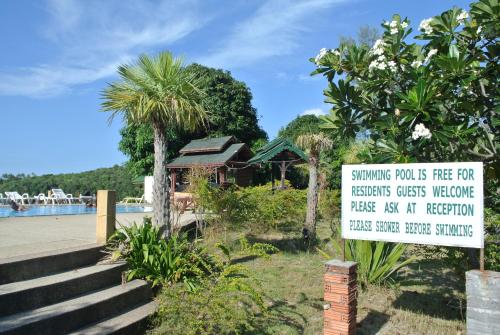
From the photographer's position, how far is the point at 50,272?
5910mm

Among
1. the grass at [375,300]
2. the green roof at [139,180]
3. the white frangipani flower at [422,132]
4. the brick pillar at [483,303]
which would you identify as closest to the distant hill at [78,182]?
the green roof at [139,180]

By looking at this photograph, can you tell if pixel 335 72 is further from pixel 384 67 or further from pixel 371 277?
pixel 371 277

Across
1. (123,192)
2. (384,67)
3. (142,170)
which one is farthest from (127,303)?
(123,192)

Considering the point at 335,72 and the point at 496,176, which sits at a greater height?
the point at 335,72

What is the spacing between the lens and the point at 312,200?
40.7 ft

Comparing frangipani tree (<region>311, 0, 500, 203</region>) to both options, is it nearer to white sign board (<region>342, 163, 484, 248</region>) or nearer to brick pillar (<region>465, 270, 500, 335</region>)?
white sign board (<region>342, 163, 484, 248</region>)

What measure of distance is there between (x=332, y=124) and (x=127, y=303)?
3798 mm

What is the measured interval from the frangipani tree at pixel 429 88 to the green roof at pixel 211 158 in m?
17.4

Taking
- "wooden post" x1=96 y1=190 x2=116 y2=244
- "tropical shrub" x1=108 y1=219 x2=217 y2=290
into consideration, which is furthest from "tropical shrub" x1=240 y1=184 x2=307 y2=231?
"wooden post" x1=96 y1=190 x2=116 y2=244

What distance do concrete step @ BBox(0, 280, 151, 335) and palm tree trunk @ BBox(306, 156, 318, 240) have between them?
20.9 feet

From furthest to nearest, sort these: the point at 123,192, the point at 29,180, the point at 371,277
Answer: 1. the point at 29,180
2. the point at 123,192
3. the point at 371,277

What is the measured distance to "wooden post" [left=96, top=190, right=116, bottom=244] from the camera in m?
6.95

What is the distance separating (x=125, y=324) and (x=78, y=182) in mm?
40982

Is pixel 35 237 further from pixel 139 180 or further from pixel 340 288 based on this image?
pixel 139 180
